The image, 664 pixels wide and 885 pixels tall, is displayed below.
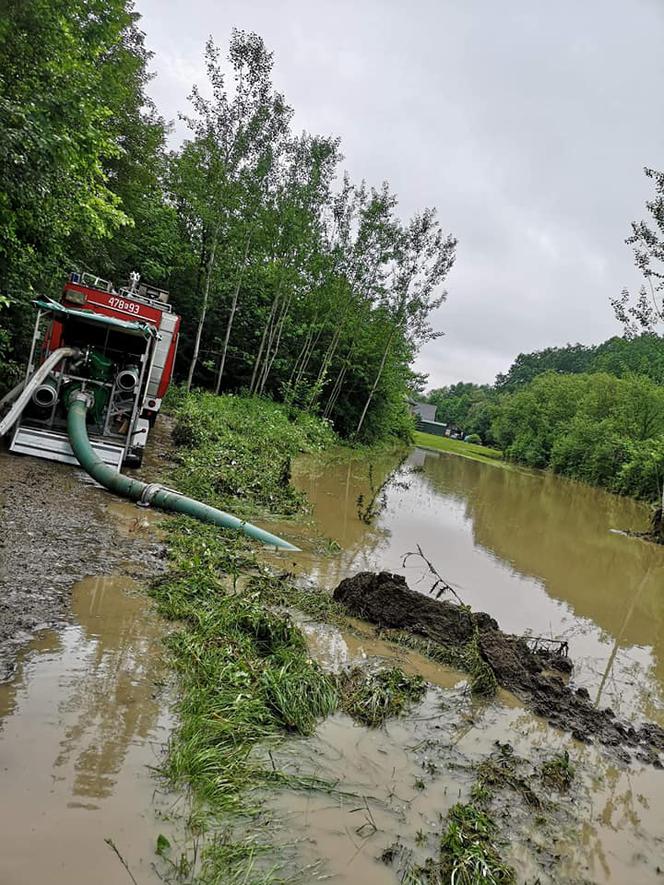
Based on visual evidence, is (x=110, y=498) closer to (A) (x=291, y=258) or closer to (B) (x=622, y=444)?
(A) (x=291, y=258)

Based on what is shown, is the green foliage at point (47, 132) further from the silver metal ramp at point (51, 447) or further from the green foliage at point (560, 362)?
the green foliage at point (560, 362)

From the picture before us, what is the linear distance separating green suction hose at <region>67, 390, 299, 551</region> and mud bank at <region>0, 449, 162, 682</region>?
20cm

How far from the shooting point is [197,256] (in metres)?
25.0

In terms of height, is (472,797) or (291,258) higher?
(291,258)

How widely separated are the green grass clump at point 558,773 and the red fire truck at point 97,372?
24.5ft

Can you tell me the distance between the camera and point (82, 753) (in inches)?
121

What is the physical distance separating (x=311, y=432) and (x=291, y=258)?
7.28 m

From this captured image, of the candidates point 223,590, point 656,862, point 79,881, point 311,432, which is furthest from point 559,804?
point 311,432

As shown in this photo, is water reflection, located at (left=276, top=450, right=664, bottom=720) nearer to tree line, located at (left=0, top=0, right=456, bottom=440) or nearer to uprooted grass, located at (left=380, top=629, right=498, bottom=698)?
uprooted grass, located at (left=380, top=629, right=498, bottom=698)

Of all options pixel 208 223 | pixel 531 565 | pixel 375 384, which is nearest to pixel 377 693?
pixel 531 565

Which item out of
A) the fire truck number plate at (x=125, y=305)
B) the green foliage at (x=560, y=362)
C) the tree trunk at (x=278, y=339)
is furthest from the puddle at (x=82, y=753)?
the green foliage at (x=560, y=362)

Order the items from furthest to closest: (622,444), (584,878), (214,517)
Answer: (622,444) → (214,517) → (584,878)

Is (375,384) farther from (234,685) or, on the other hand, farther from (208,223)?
(234,685)

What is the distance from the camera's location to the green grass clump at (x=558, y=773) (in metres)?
4.00
